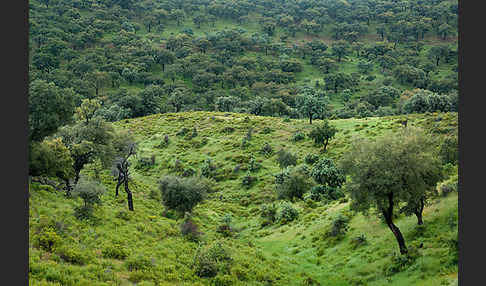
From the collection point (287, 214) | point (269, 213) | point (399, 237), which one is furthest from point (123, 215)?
point (399, 237)

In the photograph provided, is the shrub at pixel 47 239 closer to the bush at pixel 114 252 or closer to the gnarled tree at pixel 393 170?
the bush at pixel 114 252

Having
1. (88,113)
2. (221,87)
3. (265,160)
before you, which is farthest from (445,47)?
(88,113)

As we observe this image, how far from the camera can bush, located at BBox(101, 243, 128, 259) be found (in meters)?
22.5

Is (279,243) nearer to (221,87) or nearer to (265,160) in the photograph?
(265,160)

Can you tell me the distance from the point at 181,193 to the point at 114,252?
13846 mm

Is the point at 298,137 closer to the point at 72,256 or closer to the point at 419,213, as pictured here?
the point at 419,213

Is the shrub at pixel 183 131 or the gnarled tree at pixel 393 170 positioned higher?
the gnarled tree at pixel 393 170

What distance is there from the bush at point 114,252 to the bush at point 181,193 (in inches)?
512

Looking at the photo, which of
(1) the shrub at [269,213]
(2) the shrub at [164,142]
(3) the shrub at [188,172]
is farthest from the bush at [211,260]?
(2) the shrub at [164,142]

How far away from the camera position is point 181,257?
A: 25.6 m

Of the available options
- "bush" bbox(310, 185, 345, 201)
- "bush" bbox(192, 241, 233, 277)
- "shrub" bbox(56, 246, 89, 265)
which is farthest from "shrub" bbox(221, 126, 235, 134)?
"shrub" bbox(56, 246, 89, 265)

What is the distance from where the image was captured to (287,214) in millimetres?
41469

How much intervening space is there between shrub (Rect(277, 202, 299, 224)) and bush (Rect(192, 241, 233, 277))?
16742 mm

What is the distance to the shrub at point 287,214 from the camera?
41281 mm
